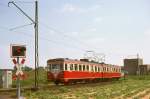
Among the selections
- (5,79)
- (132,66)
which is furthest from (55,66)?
(132,66)

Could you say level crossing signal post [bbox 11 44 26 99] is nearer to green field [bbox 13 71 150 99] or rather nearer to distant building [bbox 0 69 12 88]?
green field [bbox 13 71 150 99]

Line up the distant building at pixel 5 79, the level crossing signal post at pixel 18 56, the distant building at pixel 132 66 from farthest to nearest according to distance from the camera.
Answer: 1. the distant building at pixel 132 66
2. the distant building at pixel 5 79
3. the level crossing signal post at pixel 18 56

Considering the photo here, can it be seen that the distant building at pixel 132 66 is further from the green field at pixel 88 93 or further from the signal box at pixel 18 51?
the signal box at pixel 18 51

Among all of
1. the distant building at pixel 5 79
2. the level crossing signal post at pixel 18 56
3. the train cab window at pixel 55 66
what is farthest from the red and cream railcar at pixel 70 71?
the level crossing signal post at pixel 18 56

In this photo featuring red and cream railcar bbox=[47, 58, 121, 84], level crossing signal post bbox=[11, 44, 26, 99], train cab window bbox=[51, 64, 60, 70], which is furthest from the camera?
train cab window bbox=[51, 64, 60, 70]

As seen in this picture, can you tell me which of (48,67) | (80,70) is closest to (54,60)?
(48,67)

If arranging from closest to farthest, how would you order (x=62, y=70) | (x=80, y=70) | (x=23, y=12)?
1. (x=23, y=12)
2. (x=62, y=70)
3. (x=80, y=70)

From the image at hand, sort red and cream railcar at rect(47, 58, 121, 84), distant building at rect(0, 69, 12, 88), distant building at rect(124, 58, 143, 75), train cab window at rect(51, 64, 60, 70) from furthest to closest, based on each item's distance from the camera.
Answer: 1. distant building at rect(124, 58, 143, 75)
2. train cab window at rect(51, 64, 60, 70)
3. distant building at rect(0, 69, 12, 88)
4. red and cream railcar at rect(47, 58, 121, 84)

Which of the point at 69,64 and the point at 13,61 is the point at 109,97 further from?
the point at 69,64

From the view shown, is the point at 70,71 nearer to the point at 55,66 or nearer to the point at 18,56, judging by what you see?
the point at 55,66

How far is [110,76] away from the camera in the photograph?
194 ft

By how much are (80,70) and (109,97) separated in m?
20.1

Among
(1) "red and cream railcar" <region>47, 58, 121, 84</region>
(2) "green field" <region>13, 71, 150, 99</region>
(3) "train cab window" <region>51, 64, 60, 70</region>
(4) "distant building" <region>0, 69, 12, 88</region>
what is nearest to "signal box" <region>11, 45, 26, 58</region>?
(2) "green field" <region>13, 71, 150, 99</region>

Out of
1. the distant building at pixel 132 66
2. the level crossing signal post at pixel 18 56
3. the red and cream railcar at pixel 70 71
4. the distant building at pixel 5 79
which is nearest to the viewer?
the level crossing signal post at pixel 18 56
